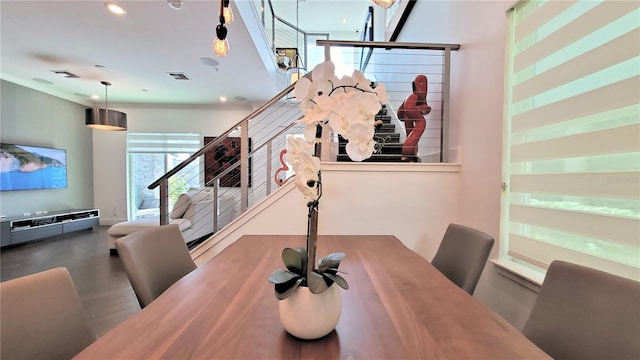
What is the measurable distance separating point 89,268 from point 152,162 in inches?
139

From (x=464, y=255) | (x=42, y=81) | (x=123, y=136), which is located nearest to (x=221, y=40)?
Answer: (x=464, y=255)

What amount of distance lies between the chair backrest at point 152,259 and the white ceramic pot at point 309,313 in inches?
30.2

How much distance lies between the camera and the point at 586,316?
771 millimetres

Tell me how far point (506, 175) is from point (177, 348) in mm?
1897

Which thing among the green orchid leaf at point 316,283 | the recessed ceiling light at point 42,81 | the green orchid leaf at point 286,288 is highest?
the recessed ceiling light at point 42,81

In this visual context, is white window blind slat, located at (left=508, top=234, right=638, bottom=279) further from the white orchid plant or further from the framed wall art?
the framed wall art

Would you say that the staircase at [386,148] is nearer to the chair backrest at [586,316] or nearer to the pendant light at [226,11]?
the chair backrest at [586,316]

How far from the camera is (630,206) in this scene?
1041 millimetres

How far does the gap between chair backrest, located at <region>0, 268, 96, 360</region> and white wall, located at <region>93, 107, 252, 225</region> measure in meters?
5.81

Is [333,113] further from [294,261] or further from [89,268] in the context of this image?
[89,268]

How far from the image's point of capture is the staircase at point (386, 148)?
2.54m

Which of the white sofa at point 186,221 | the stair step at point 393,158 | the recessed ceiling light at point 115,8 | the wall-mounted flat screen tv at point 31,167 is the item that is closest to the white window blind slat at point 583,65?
the stair step at point 393,158

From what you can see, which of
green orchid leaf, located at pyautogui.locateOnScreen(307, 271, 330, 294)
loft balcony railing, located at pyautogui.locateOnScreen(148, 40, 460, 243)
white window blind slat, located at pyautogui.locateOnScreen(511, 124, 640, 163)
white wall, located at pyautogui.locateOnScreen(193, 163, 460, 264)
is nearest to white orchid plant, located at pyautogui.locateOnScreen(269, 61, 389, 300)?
green orchid leaf, located at pyautogui.locateOnScreen(307, 271, 330, 294)

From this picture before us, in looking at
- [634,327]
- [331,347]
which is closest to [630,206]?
[634,327]
